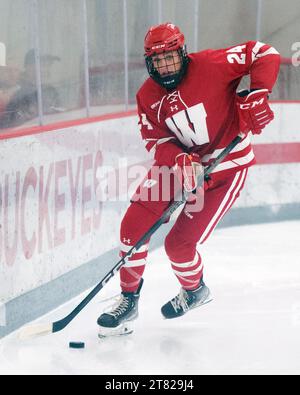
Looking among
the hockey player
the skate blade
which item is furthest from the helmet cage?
the skate blade

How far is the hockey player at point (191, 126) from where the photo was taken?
2.95 metres

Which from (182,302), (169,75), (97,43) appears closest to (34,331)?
(182,302)

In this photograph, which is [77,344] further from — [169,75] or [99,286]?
[169,75]

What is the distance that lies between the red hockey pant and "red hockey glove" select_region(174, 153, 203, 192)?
0.16m

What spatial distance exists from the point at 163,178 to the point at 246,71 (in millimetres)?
501

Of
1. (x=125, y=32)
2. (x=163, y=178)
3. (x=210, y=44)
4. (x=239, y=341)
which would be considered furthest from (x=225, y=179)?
(x=210, y=44)

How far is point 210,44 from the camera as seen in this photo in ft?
17.3

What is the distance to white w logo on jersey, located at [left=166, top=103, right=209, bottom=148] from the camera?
3.03 m

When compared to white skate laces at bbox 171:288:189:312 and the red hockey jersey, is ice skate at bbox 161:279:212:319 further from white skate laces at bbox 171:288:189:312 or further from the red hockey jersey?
the red hockey jersey

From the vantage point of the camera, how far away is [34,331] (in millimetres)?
3049

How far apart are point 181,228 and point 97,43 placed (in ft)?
4.05

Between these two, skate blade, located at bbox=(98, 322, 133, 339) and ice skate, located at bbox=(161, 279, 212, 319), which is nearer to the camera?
skate blade, located at bbox=(98, 322, 133, 339)

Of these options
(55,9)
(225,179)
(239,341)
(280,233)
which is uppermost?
(55,9)
